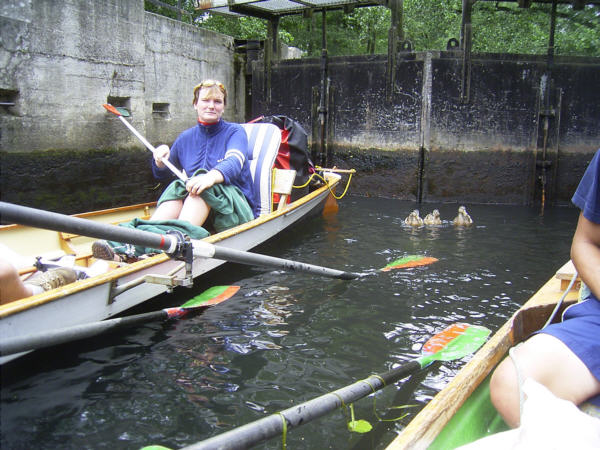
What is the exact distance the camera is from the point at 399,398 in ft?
9.64

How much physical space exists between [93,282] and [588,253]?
2.73 meters

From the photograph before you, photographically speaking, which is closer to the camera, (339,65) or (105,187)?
(105,187)

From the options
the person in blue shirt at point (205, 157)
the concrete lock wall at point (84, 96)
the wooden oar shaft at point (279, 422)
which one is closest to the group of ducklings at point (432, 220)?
the person in blue shirt at point (205, 157)

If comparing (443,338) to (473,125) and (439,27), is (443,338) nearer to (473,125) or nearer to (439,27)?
(473,125)

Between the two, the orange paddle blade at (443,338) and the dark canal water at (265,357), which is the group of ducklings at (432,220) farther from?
the orange paddle blade at (443,338)

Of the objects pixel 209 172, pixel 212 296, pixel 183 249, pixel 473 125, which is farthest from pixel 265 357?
pixel 473 125

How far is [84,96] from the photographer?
25.8 ft

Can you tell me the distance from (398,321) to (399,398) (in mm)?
1189

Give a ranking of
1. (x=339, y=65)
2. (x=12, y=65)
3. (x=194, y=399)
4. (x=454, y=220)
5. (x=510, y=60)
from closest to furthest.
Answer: (x=194, y=399) < (x=12, y=65) < (x=454, y=220) < (x=510, y=60) < (x=339, y=65)

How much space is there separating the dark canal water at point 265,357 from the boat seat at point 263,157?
67cm

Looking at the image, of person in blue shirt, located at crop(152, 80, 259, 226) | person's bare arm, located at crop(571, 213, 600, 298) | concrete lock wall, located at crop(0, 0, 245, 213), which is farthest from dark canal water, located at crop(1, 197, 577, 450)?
concrete lock wall, located at crop(0, 0, 245, 213)

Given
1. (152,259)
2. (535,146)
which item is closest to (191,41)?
(535,146)

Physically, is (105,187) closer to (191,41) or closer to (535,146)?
(191,41)

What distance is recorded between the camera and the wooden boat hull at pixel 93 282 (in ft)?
9.39
